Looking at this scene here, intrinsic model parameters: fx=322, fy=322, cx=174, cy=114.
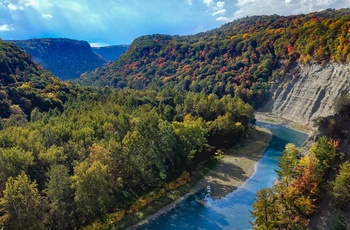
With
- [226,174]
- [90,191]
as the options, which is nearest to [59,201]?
[90,191]

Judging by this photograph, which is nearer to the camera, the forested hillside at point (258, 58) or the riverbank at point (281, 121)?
the riverbank at point (281, 121)

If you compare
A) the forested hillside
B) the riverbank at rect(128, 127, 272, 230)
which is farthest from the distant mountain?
the forested hillside

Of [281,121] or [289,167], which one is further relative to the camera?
[281,121]

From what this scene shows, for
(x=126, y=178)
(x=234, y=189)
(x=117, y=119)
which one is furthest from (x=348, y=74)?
(x=126, y=178)

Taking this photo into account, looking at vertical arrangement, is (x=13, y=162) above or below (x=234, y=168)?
above

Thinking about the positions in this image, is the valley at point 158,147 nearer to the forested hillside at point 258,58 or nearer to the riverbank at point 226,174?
the riverbank at point 226,174

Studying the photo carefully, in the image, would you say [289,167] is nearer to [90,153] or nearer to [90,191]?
[90,191]

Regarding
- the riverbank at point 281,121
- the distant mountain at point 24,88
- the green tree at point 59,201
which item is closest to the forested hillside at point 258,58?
the riverbank at point 281,121
